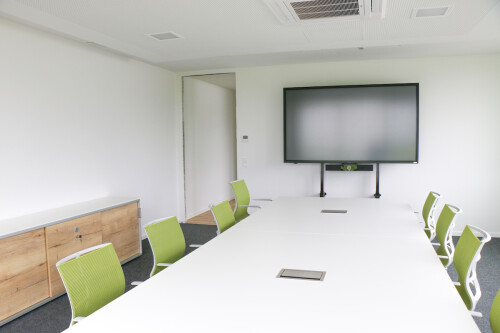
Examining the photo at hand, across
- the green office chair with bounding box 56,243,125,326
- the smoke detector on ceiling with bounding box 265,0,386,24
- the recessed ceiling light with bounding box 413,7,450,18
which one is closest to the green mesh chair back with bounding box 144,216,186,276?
the green office chair with bounding box 56,243,125,326

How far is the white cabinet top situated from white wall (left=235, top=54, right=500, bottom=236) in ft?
10.7

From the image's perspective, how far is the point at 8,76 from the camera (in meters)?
3.87

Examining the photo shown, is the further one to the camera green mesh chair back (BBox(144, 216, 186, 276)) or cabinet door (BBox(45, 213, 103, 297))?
cabinet door (BBox(45, 213, 103, 297))

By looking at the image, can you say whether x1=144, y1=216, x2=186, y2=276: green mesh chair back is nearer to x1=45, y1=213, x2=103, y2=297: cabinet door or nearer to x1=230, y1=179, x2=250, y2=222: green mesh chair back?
x1=45, y1=213, x2=103, y2=297: cabinet door

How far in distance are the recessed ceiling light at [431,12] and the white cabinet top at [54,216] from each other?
3837 mm

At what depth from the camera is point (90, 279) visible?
2.15 metres

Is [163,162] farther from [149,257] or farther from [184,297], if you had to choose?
[184,297]

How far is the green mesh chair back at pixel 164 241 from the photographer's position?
284 cm

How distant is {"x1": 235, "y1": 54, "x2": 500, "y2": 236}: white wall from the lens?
19.4 feet

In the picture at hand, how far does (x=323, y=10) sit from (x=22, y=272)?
3641mm

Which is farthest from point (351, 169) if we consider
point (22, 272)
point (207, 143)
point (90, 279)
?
point (90, 279)

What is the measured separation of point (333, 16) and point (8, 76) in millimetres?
3296

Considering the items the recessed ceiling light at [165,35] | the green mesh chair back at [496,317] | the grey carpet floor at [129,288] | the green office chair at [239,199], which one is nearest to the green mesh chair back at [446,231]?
the grey carpet floor at [129,288]

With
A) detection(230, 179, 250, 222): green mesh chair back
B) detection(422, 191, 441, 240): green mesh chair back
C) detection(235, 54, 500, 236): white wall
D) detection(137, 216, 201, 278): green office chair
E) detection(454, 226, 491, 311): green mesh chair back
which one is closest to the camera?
detection(454, 226, 491, 311): green mesh chair back
